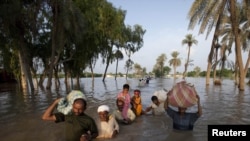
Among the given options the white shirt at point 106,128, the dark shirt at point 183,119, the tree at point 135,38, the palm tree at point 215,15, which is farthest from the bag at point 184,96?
the tree at point 135,38

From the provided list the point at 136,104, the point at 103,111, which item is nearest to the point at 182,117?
the point at 103,111

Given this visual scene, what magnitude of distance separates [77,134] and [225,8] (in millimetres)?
22075

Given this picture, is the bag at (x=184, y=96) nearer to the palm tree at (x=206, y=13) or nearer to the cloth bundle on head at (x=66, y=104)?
the cloth bundle on head at (x=66, y=104)

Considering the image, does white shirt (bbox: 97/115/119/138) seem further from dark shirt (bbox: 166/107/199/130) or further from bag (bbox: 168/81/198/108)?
bag (bbox: 168/81/198/108)

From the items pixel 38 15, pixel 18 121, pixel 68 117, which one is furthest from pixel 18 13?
pixel 68 117

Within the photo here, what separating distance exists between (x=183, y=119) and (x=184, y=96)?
827 millimetres

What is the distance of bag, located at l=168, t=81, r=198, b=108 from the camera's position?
6648mm

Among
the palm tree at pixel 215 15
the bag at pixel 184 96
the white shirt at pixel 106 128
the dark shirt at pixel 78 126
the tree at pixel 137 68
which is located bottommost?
the white shirt at pixel 106 128

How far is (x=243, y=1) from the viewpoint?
23.4m

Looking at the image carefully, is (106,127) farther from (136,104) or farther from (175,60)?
(175,60)

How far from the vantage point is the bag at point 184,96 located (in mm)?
6648

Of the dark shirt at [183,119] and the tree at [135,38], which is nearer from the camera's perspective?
the dark shirt at [183,119]

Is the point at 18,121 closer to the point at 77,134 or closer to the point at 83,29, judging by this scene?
the point at 77,134

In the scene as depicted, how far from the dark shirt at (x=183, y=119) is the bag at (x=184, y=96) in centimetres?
42
